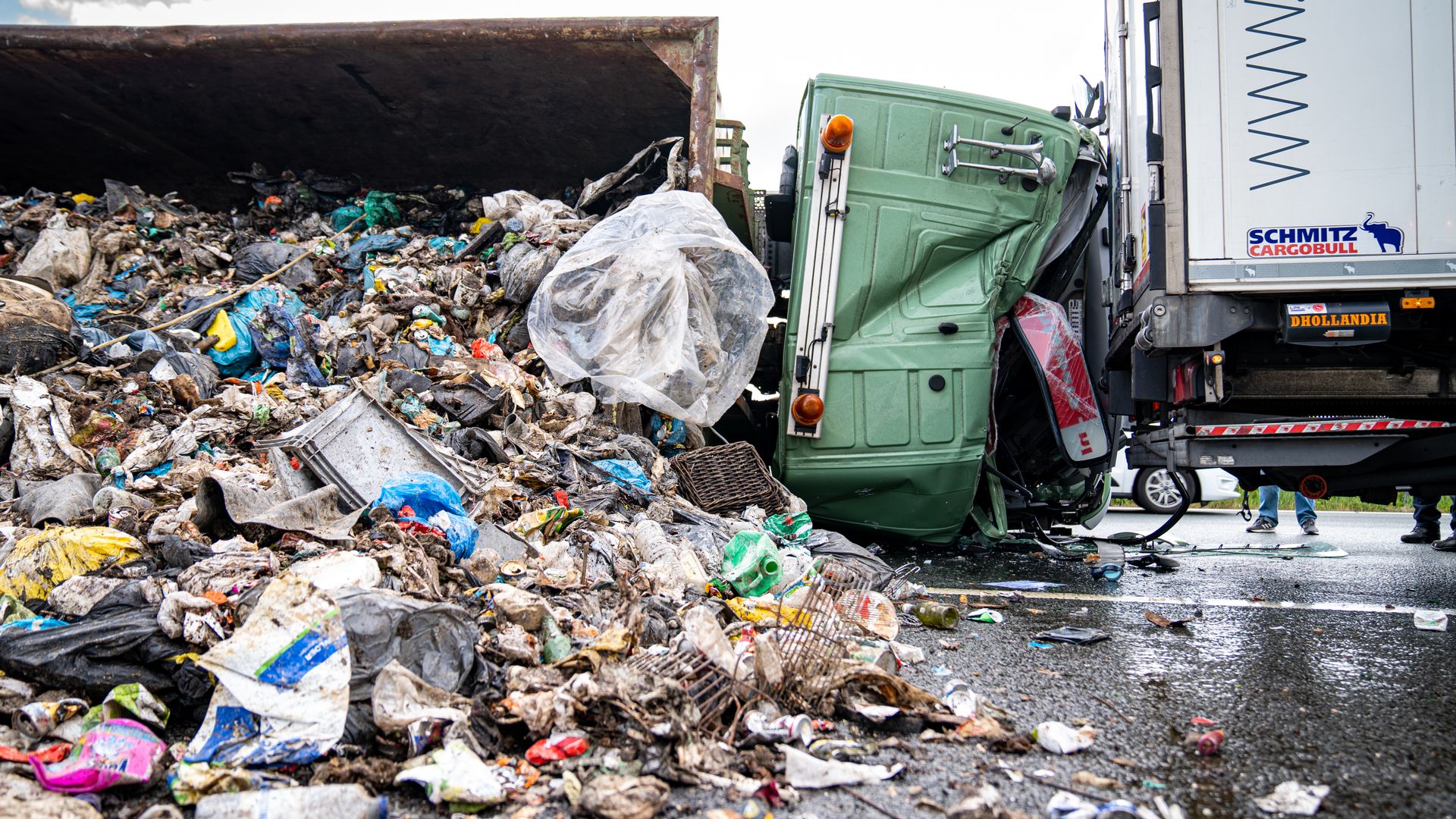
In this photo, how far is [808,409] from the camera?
4.20 metres

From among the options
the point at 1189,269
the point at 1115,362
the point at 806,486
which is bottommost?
the point at 806,486

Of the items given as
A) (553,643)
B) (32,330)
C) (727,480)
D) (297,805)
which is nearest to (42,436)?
(32,330)

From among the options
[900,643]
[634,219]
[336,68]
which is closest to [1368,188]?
[900,643]

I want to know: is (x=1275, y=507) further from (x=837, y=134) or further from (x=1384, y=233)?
(x=837, y=134)

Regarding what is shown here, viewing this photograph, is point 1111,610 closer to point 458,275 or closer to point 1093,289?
point 1093,289

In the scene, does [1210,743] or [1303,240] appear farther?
[1303,240]

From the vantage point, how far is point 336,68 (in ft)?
16.5

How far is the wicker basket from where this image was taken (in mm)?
4078

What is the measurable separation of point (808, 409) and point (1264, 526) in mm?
4995

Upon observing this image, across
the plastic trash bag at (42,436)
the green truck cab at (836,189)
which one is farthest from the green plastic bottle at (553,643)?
the plastic trash bag at (42,436)

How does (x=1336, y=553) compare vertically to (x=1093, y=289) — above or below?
below

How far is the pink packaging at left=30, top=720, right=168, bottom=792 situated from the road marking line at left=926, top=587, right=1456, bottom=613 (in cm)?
265

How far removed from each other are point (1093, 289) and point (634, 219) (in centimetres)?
249

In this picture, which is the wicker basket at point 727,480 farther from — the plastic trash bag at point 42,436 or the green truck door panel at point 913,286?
the plastic trash bag at point 42,436
